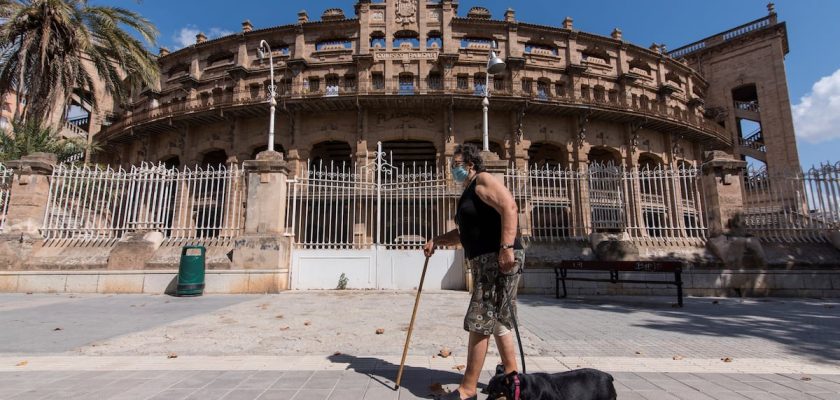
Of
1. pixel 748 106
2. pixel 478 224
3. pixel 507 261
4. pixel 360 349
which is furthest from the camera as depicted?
pixel 748 106

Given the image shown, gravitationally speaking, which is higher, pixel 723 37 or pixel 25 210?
pixel 723 37

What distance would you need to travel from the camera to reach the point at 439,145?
20516 millimetres

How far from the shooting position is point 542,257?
9055 mm

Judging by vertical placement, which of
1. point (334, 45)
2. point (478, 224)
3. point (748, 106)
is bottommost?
point (478, 224)

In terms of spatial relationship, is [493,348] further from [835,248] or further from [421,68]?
[421,68]

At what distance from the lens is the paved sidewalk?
263 cm

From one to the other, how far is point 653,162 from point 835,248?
16949 mm

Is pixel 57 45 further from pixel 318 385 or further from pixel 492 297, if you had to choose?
pixel 492 297

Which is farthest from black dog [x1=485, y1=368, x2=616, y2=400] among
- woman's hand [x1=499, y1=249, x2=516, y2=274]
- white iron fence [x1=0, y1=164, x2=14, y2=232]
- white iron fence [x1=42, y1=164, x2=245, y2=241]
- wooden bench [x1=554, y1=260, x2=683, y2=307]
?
white iron fence [x1=0, y1=164, x2=14, y2=232]

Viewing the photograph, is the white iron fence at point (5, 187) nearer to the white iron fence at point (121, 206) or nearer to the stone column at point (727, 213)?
the white iron fence at point (121, 206)

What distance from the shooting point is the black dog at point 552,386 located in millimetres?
1933

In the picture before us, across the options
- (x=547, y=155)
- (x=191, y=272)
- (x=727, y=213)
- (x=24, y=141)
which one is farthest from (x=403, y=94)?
(x=24, y=141)

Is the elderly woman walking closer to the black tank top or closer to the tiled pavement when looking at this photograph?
the black tank top

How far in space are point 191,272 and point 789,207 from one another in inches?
540
